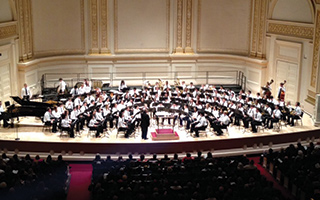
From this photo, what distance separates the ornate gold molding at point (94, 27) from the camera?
1126 inches

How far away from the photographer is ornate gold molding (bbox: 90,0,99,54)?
93.9 ft

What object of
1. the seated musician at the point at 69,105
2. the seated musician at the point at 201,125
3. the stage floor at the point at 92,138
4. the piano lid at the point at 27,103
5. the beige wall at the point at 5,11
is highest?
the beige wall at the point at 5,11

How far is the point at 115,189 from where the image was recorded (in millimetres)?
13078

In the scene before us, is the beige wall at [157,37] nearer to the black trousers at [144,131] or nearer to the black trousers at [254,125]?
the black trousers at [254,125]

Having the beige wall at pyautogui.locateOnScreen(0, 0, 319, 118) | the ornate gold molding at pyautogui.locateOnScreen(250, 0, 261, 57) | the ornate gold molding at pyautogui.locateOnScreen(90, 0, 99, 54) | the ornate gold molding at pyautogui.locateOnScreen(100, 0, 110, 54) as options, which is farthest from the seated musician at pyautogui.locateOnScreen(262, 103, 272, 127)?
the ornate gold molding at pyautogui.locateOnScreen(90, 0, 99, 54)

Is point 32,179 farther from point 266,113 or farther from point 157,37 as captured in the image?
point 157,37

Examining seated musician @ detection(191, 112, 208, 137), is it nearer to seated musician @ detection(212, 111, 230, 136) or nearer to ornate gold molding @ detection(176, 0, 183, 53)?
seated musician @ detection(212, 111, 230, 136)

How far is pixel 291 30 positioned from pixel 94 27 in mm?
12489

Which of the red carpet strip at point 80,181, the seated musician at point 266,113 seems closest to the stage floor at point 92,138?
the seated musician at point 266,113

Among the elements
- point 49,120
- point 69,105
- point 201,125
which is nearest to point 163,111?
point 201,125

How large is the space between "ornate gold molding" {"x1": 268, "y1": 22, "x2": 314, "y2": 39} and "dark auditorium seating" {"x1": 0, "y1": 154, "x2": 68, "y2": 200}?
15.7 m

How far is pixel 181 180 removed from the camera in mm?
13883

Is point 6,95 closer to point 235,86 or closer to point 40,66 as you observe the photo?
point 40,66

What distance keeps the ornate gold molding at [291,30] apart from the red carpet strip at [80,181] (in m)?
14.4
